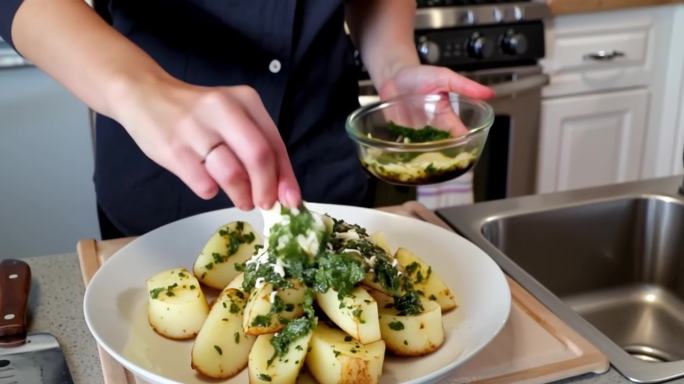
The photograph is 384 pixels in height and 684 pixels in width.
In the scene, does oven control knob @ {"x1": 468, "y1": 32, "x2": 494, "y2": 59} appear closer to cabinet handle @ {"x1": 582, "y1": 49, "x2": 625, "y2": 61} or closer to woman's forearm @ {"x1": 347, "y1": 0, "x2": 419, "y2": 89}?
cabinet handle @ {"x1": 582, "y1": 49, "x2": 625, "y2": 61}

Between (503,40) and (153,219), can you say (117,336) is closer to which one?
(153,219)

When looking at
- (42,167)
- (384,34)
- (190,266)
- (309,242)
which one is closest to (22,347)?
(190,266)

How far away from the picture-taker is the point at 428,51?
1853 millimetres

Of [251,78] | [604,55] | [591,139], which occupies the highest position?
[251,78]

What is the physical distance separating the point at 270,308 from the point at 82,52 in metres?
0.27

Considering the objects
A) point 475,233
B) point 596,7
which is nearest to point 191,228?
point 475,233

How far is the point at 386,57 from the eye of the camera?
1110mm

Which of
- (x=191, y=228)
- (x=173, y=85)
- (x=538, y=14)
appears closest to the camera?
(x=173, y=85)

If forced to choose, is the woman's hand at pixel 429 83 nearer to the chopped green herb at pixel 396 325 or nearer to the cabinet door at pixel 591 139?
the chopped green herb at pixel 396 325

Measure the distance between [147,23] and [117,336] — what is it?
19.2 inches

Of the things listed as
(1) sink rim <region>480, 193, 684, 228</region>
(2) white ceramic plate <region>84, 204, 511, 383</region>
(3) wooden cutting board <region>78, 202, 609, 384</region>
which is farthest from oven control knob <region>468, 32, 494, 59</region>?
(3) wooden cutting board <region>78, 202, 609, 384</region>

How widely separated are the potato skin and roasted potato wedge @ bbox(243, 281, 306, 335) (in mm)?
69

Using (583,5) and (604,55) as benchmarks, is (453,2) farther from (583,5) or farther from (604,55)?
(604,55)

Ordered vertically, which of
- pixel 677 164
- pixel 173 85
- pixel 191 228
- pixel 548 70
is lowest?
pixel 677 164
